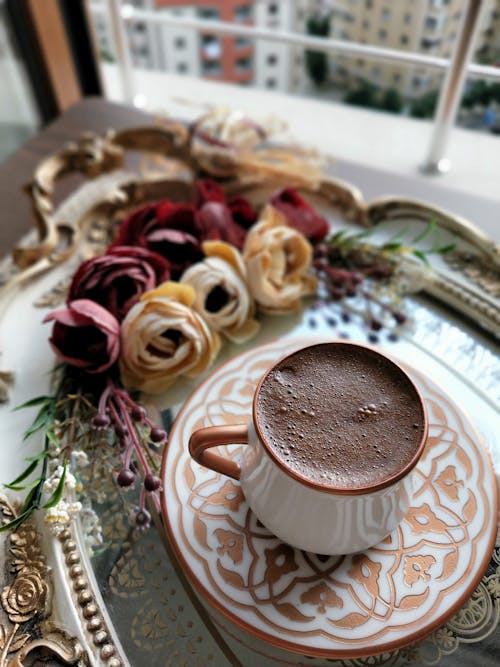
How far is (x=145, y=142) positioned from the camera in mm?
824

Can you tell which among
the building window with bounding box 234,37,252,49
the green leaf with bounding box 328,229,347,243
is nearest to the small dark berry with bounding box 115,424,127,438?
the green leaf with bounding box 328,229,347,243

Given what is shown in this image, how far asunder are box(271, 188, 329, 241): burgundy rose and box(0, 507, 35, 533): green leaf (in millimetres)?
386

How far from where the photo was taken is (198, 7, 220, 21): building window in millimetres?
1494

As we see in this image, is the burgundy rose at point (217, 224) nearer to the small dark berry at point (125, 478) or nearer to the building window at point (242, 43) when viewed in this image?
the small dark berry at point (125, 478)

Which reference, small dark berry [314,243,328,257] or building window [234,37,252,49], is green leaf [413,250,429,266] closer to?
small dark berry [314,243,328,257]

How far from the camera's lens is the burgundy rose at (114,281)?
22.4 inches

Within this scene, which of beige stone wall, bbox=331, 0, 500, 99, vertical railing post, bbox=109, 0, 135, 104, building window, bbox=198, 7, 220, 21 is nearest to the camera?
beige stone wall, bbox=331, 0, 500, 99

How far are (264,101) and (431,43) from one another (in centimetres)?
43

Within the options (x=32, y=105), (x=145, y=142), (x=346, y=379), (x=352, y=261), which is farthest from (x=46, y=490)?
(x=32, y=105)

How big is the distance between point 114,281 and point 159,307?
0.22 ft

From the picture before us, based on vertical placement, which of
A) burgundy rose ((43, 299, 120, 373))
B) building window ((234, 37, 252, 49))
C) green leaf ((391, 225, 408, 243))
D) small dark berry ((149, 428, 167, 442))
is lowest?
building window ((234, 37, 252, 49))

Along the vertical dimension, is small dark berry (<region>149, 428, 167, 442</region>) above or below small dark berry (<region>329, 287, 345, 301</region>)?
above

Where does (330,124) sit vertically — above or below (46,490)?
below

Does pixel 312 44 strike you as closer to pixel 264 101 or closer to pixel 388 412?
pixel 264 101
